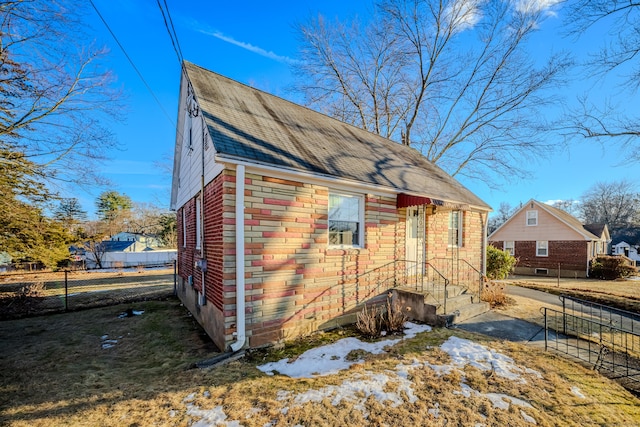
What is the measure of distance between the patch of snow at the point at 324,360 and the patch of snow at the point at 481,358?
0.88m

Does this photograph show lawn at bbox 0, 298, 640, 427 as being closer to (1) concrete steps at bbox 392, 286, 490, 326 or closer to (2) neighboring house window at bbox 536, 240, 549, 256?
(1) concrete steps at bbox 392, 286, 490, 326

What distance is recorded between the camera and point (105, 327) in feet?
22.8

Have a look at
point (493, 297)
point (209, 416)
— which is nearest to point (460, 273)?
point (493, 297)

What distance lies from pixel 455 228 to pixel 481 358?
6.01 meters

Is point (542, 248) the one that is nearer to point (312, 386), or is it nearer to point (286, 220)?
point (286, 220)

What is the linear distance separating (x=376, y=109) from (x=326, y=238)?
16282 mm

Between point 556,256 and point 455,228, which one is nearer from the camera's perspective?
point 455,228

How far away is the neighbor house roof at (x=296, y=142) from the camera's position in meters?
5.39

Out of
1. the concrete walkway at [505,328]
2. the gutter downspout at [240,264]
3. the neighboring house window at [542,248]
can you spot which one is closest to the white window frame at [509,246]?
the neighboring house window at [542,248]

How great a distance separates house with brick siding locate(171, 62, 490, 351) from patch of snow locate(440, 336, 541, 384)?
1587 mm

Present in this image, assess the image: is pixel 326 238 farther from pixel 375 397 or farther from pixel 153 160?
pixel 153 160

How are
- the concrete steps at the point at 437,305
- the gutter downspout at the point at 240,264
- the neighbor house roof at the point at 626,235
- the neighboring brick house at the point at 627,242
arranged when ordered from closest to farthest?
the gutter downspout at the point at 240,264, the concrete steps at the point at 437,305, the neighboring brick house at the point at 627,242, the neighbor house roof at the point at 626,235

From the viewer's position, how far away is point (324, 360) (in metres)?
4.65

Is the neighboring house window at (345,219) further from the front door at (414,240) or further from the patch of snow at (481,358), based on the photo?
the patch of snow at (481,358)
